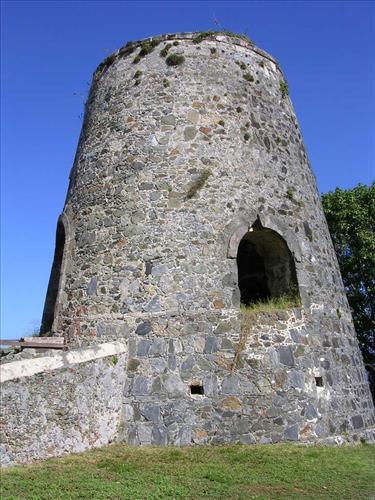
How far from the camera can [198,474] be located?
644 centimetres

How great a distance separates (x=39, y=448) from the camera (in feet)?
22.1

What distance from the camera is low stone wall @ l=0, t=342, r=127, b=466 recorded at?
649cm

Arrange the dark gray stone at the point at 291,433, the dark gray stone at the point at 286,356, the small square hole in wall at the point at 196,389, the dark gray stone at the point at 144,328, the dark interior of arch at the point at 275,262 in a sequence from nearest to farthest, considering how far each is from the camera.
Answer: the dark gray stone at the point at 291,433 → the small square hole in wall at the point at 196,389 → the dark gray stone at the point at 286,356 → the dark gray stone at the point at 144,328 → the dark interior of arch at the point at 275,262

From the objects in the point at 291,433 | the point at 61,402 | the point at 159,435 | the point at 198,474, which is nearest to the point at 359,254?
the point at 291,433

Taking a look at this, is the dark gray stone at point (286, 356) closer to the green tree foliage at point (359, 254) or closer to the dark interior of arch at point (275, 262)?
the dark interior of arch at point (275, 262)

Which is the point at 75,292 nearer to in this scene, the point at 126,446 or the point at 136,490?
the point at 126,446

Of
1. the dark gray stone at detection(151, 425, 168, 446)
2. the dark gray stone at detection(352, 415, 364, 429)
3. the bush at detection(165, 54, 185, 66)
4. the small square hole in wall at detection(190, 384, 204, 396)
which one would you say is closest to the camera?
the dark gray stone at detection(151, 425, 168, 446)

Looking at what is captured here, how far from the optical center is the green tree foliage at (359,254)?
1847 centimetres

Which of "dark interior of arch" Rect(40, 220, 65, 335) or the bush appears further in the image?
the bush

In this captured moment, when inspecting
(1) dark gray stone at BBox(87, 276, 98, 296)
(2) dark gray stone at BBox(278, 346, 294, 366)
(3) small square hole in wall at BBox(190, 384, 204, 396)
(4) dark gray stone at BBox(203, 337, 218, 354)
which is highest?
(1) dark gray stone at BBox(87, 276, 98, 296)

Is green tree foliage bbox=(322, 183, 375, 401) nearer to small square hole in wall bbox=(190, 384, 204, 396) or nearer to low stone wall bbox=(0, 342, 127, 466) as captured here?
small square hole in wall bbox=(190, 384, 204, 396)

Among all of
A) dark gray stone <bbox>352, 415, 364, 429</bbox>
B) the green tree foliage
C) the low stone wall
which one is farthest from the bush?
the green tree foliage

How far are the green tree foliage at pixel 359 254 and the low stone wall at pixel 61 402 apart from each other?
42.1 feet

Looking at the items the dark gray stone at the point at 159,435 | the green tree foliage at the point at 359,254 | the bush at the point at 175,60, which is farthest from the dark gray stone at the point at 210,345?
the green tree foliage at the point at 359,254
